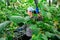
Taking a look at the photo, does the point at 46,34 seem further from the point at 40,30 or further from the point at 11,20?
the point at 11,20

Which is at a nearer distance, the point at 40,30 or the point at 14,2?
the point at 40,30

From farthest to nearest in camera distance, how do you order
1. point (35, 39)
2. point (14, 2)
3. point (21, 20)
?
point (14, 2)
point (21, 20)
point (35, 39)

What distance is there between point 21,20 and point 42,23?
0.31m

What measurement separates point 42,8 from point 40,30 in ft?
2.14

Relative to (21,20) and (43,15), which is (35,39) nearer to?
(21,20)

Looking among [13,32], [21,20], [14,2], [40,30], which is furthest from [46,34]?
[14,2]

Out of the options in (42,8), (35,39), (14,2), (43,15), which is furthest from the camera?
(14,2)

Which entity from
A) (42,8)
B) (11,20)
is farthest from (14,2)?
(11,20)

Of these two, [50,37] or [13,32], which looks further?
[13,32]

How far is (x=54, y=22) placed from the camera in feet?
11.3

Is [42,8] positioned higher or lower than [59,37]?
higher

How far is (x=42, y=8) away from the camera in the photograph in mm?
3529

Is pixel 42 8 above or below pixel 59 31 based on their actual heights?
above

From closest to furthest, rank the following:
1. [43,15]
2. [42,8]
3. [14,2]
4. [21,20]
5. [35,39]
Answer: [35,39], [21,20], [43,15], [42,8], [14,2]
